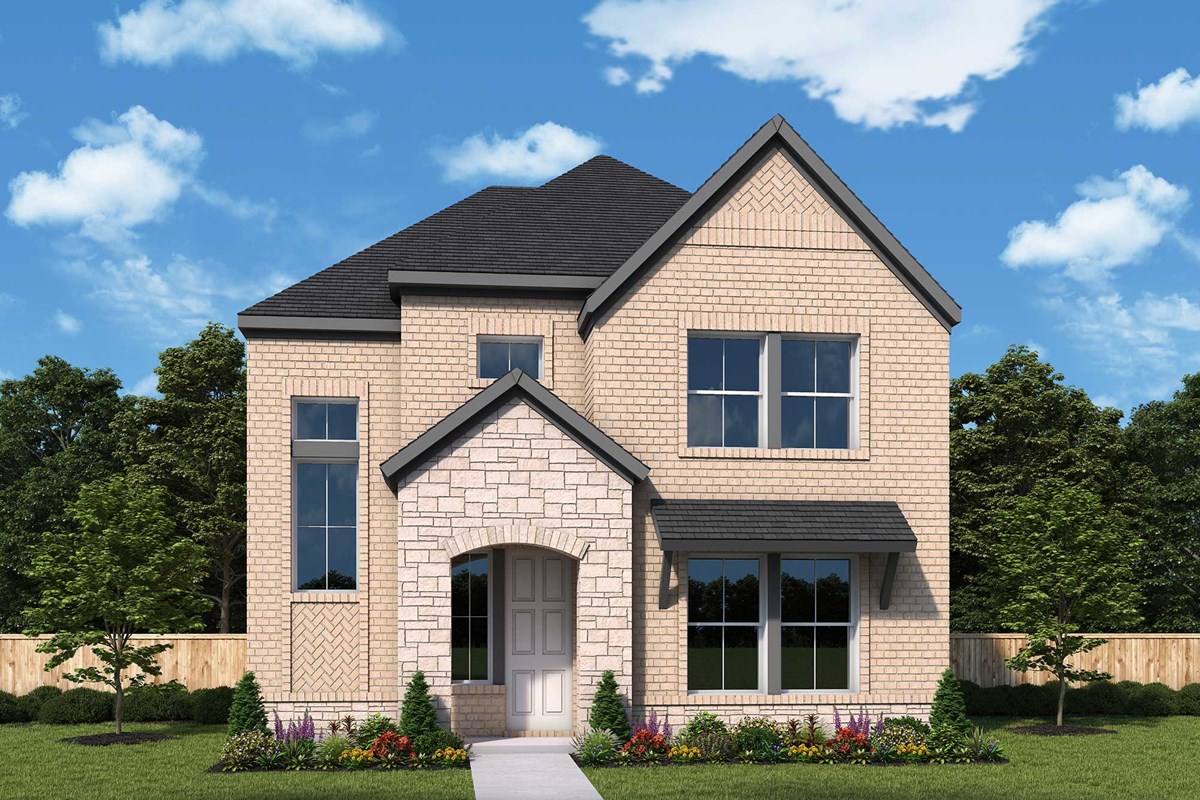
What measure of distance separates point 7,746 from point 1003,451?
2997 cm

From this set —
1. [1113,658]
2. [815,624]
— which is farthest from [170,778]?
[1113,658]

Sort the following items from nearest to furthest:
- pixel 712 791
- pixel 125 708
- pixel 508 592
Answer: pixel 712 791, pixel 508 592, pixel 125 708

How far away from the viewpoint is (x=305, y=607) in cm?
2100

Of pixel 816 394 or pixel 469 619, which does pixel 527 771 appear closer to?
pixel 469 619

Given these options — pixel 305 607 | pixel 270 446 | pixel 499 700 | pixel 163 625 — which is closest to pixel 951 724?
pixel 499 700

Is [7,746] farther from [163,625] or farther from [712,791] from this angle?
[712,791]

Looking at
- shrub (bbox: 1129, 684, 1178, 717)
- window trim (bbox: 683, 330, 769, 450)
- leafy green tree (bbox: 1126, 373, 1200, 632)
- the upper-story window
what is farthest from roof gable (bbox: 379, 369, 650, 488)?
leafy green tree (bbox: 1126, 373, 1200, 632)

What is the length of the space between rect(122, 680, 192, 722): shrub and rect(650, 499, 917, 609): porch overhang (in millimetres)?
11705

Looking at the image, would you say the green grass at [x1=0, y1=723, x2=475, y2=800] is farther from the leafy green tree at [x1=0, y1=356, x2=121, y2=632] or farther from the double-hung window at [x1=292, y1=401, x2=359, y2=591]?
the leafy green tree at [x1=0, y1=356, x2=121, y2=632]

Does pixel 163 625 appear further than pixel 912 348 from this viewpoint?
Yes

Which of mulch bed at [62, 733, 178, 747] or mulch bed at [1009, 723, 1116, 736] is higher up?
mulch bed at [62, 733, 178, 747]

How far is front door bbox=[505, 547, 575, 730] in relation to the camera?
20156mm

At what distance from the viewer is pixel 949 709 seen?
19375 mm

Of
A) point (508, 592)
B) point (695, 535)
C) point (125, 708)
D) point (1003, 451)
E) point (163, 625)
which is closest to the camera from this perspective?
point (695, 535)
